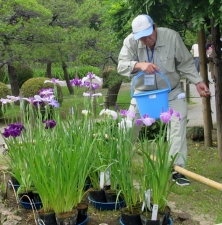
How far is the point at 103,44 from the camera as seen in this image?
1018 centimetres

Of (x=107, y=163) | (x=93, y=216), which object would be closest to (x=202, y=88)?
(x=107, y=163)

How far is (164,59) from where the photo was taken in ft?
12.4

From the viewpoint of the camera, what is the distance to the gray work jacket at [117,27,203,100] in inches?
148

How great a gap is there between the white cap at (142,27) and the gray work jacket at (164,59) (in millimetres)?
266

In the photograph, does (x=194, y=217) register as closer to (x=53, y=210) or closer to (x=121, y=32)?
(x=53, y=210)

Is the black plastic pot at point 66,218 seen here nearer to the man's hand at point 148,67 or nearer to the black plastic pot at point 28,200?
the black plastic pot at point 28,200

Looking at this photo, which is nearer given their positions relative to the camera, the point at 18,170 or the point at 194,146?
the point at 18,170

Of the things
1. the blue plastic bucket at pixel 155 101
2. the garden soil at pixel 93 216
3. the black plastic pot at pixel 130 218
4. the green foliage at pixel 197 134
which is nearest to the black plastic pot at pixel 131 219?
the black plastic pot at pixel 130 218

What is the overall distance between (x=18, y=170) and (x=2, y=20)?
778 centimetres

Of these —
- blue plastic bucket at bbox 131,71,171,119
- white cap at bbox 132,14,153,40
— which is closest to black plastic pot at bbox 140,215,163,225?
blue plastic bucket at bbox 131,71,171,119

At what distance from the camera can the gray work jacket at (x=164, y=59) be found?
3.76 m

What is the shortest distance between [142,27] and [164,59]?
1.45 ft

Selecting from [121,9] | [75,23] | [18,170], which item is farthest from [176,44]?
[75,23]

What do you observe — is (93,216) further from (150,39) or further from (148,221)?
(150,39)
